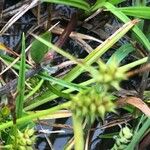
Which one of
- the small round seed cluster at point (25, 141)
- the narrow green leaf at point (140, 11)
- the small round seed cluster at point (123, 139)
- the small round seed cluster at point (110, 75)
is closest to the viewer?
the small round seed cluster at point (110, 75)

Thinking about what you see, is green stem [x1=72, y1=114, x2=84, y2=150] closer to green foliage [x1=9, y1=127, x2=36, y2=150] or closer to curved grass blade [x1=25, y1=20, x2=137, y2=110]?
green foliage [x1=9, y1=127, x2=36, y2=150]

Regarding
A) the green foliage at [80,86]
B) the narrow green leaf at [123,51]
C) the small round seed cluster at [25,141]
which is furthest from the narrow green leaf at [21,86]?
the narrow green leaf at [123,51]

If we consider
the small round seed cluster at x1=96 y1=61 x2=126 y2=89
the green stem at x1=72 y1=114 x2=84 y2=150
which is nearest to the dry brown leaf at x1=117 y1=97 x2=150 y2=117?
the green stem at x1=72 y1=114 x2=84 y2=150

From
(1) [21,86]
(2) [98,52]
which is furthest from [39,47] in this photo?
(2) [98,52]

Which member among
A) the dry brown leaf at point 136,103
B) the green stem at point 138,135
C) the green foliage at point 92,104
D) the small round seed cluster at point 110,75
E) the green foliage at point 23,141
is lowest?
the green stem at point 138,135

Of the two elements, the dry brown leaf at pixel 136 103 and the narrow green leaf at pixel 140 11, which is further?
the narrow green leaf at pixel 140 11

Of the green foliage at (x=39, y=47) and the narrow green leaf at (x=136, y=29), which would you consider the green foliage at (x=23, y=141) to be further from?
the narrow green leaf at (x=136, y=29)

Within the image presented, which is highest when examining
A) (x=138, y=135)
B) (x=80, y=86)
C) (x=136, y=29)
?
(x=136, y=29)

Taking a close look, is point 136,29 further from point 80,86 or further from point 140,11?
point 80,86

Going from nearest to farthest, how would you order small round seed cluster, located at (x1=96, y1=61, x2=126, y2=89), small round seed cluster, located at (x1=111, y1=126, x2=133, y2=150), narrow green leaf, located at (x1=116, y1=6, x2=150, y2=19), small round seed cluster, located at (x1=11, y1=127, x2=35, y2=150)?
small round seed cluster, located at (x1=96, y1=61, x2=126, y2=89), small round seed cluster, located at (x1=11, y1=127, x2=35, y2=150), small round seed cluster, located at (x1=111, y1=126, x2=133, y2=150), narrow green leaf, located at (x1=116, y1=6, x2=150, y2=19)
